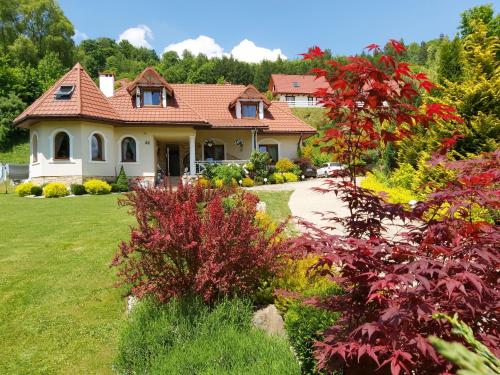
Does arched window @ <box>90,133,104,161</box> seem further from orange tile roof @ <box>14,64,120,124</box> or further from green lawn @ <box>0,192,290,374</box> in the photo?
green lawn @ <box>0,192,290,374</box>

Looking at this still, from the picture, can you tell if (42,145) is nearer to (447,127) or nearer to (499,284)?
(447,127)

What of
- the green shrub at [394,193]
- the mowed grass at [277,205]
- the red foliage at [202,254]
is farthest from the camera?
the mowed grass at [277,205]

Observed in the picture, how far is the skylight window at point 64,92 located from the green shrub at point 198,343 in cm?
1751

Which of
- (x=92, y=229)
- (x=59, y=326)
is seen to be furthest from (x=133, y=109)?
(x=59, y=326)

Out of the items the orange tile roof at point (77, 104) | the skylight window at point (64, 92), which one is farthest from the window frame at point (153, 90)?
the skylight window at point (64, 92)

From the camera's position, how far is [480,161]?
2.60m

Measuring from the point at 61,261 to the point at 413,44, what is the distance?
13425 cm

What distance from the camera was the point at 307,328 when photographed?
3188mm

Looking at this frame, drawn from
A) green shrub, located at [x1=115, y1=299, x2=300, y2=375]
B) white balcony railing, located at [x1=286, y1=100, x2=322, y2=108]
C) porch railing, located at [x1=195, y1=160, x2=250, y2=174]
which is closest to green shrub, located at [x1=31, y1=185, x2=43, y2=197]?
porch railing, located at [x1=195, y1=160, x2=250, y2=174]

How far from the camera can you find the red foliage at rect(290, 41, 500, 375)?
1955 millimetres

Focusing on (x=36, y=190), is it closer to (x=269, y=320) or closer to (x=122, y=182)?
(x=122, y=182)

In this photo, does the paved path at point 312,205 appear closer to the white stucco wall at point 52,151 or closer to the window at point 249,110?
the window at point 249,110

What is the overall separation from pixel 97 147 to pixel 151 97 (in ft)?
14.1

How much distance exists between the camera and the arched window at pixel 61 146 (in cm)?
1855
